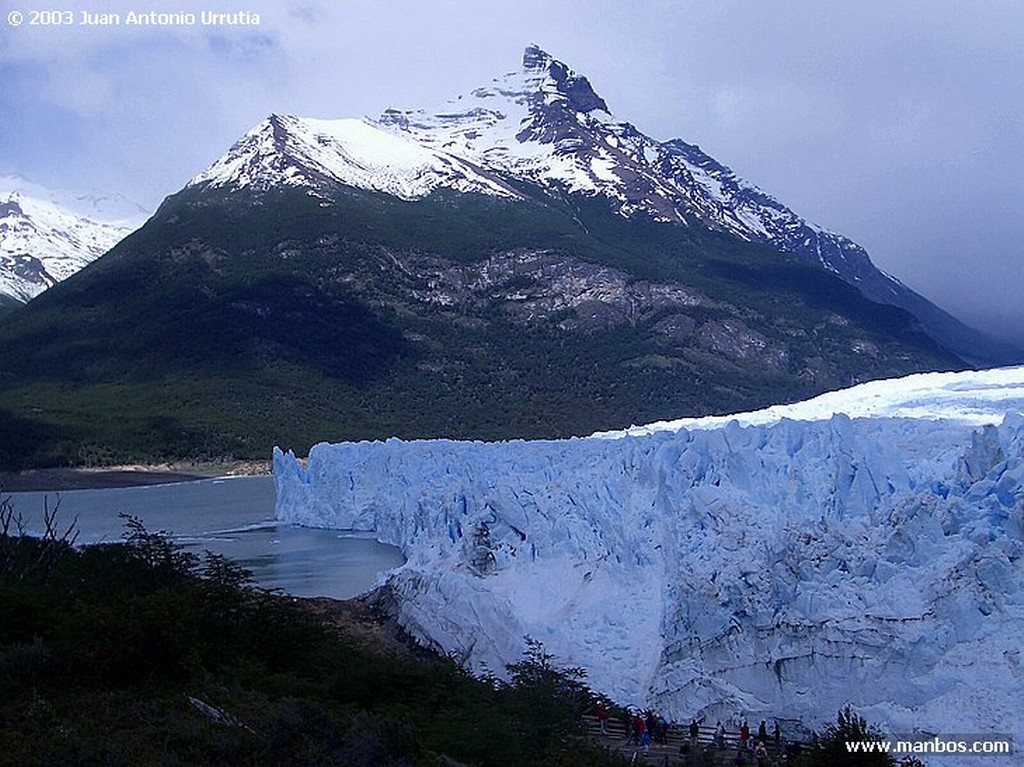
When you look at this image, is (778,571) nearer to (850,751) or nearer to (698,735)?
(698,735)

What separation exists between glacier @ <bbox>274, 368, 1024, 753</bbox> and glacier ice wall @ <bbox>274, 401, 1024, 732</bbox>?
0.9 inches

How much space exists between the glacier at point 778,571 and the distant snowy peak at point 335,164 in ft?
276

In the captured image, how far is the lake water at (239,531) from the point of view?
25125 millimetres

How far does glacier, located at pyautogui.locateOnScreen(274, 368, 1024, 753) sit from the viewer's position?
11.0 m

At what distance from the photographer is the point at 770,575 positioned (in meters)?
11.9

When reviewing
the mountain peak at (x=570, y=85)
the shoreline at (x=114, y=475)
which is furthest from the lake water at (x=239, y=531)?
the mountain peak at (x=570, y=85)

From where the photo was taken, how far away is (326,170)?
102938 millimetres

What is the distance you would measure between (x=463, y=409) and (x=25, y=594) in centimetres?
5892

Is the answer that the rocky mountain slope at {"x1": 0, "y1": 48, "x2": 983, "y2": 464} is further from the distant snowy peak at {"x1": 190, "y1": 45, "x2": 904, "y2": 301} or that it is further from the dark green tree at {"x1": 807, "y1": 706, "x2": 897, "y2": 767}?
the dark green tree at {"x1": 807, "y1": 706, "x2": 897, "y2": 767}

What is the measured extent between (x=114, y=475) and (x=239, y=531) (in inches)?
810

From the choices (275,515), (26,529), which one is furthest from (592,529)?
(275,515)

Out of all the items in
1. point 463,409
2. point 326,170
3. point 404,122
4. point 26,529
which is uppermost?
point 404,122

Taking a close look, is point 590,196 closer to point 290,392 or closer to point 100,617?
point 290,392

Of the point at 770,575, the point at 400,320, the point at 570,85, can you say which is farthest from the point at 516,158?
the point at 770,575
